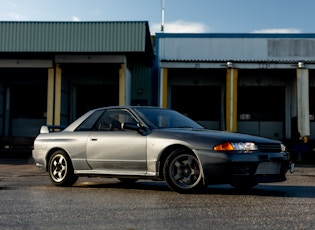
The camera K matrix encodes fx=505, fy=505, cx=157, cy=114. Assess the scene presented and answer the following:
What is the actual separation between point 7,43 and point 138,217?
18.2 metres

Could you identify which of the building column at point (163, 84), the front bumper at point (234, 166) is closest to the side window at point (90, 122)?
the front bumper at point (234, 166)

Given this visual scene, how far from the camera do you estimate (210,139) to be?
6641mm

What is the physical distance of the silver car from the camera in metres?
6.52

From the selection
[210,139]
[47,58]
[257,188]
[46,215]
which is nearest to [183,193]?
[210,139]

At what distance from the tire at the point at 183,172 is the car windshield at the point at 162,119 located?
72 cm

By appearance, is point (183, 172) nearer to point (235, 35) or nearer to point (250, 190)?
point (250, 190)

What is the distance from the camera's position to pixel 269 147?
6.80 m

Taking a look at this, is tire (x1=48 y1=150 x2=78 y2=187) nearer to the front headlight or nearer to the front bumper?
the front bumper

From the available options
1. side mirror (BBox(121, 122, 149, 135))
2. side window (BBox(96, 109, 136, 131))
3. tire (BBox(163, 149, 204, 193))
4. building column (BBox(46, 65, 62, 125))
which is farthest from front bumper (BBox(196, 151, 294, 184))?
building column (BBox(46, 65, 62, 125))

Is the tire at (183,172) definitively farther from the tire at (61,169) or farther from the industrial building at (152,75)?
the industrial building at (152,75)

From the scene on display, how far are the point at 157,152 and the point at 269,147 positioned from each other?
59.8 inches

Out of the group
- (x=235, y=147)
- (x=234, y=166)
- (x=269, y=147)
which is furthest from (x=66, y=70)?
(x=234, y=166)

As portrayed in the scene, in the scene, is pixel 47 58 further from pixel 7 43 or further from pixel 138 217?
pixel 138 217

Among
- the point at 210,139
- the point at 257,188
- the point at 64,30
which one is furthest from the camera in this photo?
the point at 64,30
